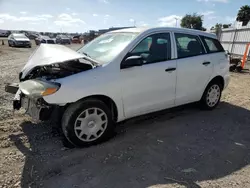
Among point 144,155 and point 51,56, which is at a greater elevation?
point 51,56

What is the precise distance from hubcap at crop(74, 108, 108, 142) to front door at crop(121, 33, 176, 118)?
0.44 m

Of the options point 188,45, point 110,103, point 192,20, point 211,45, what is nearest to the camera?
point 110,103

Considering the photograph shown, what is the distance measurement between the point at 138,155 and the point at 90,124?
33.4 inches

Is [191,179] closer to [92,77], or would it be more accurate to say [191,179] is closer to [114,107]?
[114,107]

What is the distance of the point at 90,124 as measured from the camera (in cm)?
338

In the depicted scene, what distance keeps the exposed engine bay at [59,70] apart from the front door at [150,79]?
0.68 m

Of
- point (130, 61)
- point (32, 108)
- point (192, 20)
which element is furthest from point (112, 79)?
point (192, 20)

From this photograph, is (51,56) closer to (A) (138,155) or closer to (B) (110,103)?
(B) (110,103)

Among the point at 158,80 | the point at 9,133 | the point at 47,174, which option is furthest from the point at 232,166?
the point at 9,133

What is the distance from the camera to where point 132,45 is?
3.66m

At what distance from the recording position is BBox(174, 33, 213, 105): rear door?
4246 millimetres

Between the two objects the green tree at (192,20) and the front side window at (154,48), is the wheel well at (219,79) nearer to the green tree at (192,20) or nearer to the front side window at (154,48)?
the front side window at (154,48)

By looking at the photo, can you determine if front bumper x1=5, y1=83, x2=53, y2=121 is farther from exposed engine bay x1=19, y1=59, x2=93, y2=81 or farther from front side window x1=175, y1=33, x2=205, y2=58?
front side window x1=175, y1=33, x2=205, y2=58

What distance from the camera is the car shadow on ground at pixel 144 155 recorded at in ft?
8.95
